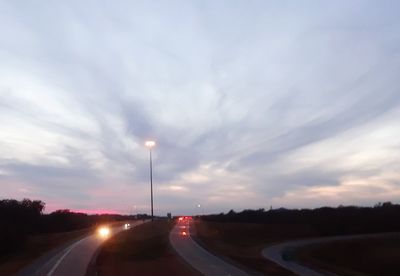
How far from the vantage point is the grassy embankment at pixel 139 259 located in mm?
38312

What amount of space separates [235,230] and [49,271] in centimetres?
6712

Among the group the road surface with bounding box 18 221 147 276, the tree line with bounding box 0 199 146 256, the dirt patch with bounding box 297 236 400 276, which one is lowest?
the road surface with bounding box 18 221 147 276

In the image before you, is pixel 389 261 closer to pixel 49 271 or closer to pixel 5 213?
pixel 49 271

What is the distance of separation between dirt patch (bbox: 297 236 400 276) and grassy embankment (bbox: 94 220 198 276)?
13.1m

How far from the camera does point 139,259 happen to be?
46312 mm

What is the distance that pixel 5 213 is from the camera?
110438mm

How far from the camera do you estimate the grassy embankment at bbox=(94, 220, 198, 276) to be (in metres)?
38.3

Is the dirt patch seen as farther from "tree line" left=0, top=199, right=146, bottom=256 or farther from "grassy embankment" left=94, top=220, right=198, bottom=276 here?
"tree line" left=0, top=199, right=146, bottom=256

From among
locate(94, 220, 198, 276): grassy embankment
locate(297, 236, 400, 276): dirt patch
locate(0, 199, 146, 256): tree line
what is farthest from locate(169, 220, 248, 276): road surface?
locate(0, 199, 146, 256): tree line

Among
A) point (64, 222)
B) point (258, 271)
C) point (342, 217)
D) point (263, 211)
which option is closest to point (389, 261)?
point (258, 271)

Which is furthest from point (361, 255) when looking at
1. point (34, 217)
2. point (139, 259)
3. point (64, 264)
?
point (34, 217)

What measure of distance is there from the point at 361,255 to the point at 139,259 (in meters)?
35.1

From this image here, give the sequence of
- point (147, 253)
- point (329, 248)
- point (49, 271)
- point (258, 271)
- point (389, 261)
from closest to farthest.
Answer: point (49, 271), point (258, 271), point (147, 253), point (389, 261), point (329, 248)

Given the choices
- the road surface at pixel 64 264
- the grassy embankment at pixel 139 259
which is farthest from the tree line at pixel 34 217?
the road surface at pixel 64 264
